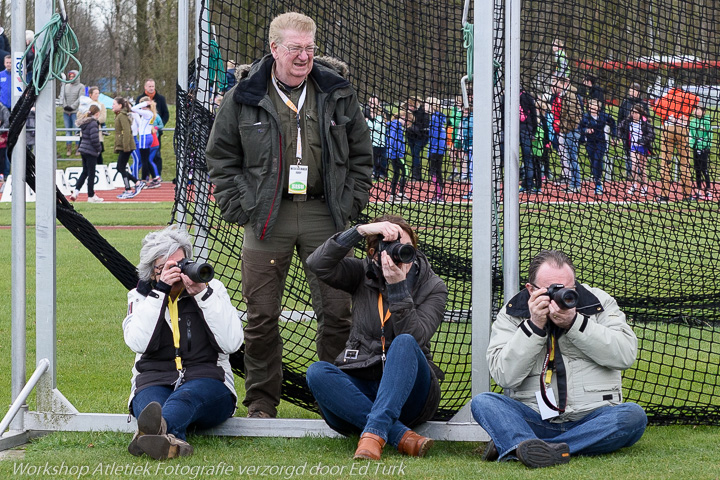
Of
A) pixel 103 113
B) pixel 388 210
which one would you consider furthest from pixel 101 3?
pixel 388 210

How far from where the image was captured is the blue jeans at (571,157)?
7343 mm

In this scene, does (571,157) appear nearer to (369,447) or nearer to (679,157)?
(679,157)

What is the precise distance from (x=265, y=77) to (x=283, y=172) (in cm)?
47

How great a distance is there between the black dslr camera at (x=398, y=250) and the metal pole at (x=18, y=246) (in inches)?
66.2

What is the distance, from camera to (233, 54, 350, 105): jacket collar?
471cm

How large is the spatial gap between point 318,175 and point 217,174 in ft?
1.59

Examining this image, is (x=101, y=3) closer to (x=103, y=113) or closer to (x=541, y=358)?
(x=103, y=113)

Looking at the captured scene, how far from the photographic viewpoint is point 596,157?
25.8ft

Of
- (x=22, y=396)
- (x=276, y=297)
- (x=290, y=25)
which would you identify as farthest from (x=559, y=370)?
(x=22, y=396)

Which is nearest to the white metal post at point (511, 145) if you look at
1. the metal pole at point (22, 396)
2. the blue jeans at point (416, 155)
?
the blue jeans at point (416, 155)

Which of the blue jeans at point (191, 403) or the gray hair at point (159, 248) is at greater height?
the gray hair at point (159, 248)

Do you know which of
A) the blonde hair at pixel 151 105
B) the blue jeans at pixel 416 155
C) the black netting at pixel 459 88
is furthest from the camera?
the blonde hair at pixel 151 105

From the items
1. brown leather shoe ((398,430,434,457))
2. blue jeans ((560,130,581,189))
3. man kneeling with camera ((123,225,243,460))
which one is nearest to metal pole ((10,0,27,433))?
man kneeling with camera ((123,225,243,460))

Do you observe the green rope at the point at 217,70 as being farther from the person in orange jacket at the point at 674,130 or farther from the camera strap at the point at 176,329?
the person in orange jacket at the point at 674,130
